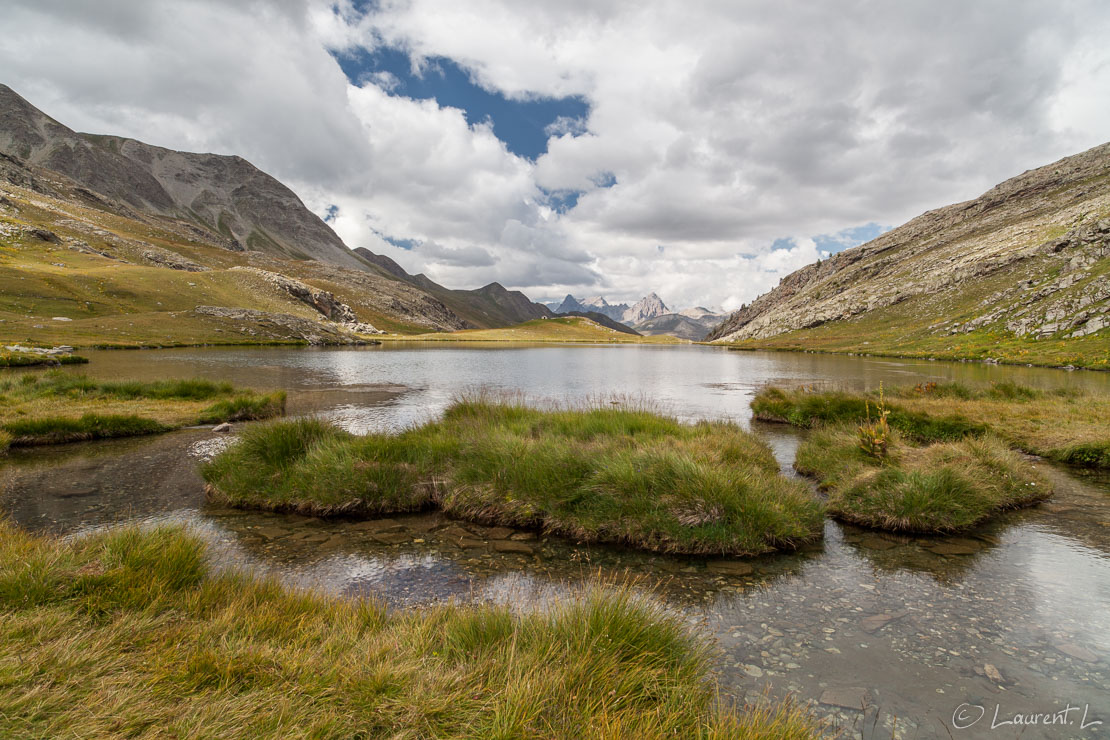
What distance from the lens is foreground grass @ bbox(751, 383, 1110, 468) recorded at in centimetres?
1656

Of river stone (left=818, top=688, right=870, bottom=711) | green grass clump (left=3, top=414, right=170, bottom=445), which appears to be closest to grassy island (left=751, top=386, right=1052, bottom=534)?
river stone (left=818, top=688, right=870, bottom=711)

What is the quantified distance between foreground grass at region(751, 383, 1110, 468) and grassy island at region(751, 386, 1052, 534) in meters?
0.15

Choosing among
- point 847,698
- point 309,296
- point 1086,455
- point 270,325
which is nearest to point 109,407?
point 847,698

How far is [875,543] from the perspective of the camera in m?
10.4

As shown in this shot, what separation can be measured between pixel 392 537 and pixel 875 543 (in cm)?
1103

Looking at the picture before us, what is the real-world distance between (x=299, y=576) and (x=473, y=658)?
5.74 meters

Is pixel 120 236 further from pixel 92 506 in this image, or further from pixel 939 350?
pixel 939 350

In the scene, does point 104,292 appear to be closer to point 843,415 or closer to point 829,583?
point 843,415

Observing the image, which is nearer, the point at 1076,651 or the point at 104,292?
the point at 1076,651

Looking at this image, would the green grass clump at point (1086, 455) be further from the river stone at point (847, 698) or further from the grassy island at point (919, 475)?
the river stone at point (847, 698)

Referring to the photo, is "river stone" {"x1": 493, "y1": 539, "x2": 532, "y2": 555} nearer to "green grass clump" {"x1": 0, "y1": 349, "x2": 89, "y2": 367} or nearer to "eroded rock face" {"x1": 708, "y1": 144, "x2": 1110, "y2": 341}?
"green grass clump" {"x1": 0, "y1": 349, "x2": 89, "y2": 367}

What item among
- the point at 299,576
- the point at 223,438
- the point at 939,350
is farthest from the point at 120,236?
the point at 939,350

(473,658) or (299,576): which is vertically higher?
(473,658)

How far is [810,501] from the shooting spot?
1120 centimetres
